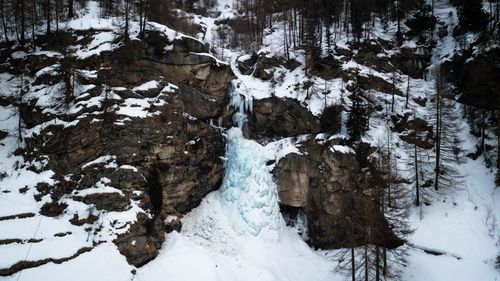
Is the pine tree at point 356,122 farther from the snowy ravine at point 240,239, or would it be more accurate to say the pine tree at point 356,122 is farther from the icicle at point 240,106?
the icicle at point 240,106

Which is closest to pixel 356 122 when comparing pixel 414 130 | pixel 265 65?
pixel 414 130

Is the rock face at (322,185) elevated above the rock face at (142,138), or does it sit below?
below

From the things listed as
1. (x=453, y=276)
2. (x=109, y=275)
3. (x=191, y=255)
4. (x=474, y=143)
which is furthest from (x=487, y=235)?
(x=109, y=275)

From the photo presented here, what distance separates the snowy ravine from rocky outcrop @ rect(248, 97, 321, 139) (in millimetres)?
2177

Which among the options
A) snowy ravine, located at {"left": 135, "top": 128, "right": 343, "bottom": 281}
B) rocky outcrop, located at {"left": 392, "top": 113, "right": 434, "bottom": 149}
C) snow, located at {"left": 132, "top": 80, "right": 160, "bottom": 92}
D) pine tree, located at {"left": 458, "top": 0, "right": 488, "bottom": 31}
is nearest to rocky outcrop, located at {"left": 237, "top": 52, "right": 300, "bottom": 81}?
snowy ravine, located at {"left": 135, "top": 128, "right": 343, "bottom": 281}

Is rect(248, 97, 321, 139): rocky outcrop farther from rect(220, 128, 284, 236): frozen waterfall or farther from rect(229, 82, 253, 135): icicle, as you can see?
rect(220, 128, 284, 236): frozen waterfall

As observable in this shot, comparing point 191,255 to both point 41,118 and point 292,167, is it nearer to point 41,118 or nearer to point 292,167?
point 292,167

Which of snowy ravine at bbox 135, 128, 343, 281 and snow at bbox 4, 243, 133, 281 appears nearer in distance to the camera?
snow at bbox 4, 243, 133, 281

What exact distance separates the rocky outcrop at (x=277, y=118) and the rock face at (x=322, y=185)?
290cm

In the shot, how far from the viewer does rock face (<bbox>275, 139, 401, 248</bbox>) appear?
25.5 metres

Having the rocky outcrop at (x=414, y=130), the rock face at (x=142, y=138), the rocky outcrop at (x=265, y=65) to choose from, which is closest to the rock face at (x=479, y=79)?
the rocky outcrop at (x=414, y=130)

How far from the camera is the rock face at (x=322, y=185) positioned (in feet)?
83.7

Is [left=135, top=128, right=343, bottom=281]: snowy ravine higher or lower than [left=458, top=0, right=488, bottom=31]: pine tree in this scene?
lower

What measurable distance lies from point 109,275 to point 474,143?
29.0 meters
